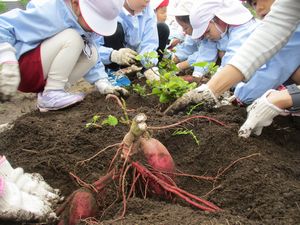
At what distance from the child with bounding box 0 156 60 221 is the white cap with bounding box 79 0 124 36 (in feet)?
3.86

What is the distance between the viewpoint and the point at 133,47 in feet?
12.9

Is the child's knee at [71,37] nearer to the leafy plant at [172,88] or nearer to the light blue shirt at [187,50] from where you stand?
the leafy plant at [172,88]

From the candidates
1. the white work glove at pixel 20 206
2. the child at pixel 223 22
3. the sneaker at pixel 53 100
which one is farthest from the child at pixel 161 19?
the white work glove at pixel 20 206

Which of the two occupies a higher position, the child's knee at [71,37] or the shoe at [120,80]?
the child's knee at [71,37]

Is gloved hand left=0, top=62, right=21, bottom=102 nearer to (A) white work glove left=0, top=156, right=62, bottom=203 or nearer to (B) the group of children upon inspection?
(B) the group of children

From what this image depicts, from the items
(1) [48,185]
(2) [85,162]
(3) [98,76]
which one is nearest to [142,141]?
(2) [85,162]

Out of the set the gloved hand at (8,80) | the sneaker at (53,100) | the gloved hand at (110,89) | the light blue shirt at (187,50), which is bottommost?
the light blue shirt at (187,50)

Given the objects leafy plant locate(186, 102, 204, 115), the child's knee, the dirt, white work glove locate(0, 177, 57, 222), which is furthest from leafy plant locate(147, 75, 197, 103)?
white work glove locate(0, 177, 57, 222)

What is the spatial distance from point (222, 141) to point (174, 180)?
0.39 meters

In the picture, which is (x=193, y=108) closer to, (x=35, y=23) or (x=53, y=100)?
(x=53, y=100)

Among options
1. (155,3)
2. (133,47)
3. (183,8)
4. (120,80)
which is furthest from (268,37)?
(155,3)

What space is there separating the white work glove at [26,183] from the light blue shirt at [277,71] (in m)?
1.46

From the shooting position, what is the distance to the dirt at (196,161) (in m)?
1.36

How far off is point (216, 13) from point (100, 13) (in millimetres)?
1312
